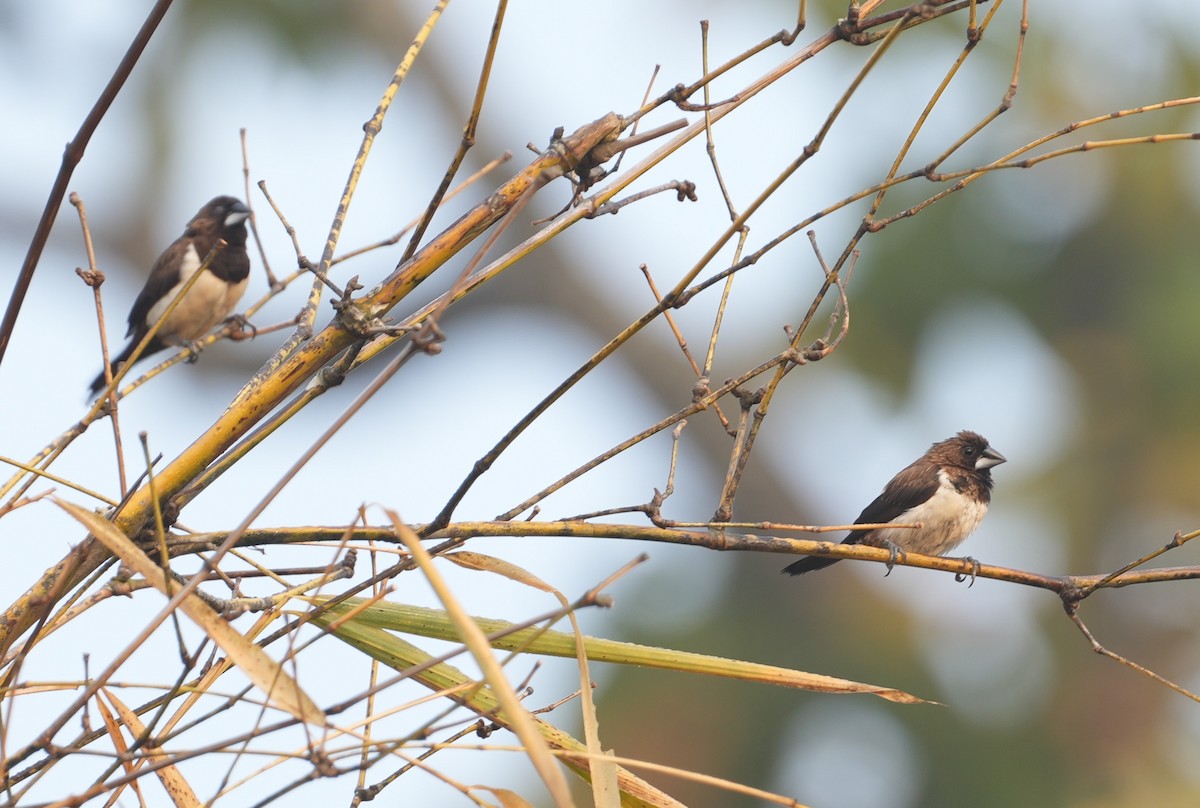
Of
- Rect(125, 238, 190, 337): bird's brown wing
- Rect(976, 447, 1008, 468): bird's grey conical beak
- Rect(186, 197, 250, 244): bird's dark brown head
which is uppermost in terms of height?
Rect(186, 197, 250, 244): bird's dark brown head

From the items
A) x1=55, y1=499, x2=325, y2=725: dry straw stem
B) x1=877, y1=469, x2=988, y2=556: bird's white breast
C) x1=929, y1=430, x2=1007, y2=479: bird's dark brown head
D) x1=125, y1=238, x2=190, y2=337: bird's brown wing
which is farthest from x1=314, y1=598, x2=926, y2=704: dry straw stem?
x1=125, y1=238, x2=190, y2=337: bird's brown wing

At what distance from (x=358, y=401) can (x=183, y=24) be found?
12.4 m

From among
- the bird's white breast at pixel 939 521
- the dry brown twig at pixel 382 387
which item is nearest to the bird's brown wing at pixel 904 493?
the bird's white breast at pixel 939 521

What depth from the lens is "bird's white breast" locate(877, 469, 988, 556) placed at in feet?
15.7

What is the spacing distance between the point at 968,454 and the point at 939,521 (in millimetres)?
572

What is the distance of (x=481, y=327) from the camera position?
12836 mm

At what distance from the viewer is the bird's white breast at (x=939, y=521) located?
480 cm

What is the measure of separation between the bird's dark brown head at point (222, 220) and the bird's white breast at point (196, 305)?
0.57 feet

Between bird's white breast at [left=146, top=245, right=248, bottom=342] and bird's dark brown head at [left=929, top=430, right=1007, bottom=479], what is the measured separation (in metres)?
3.12

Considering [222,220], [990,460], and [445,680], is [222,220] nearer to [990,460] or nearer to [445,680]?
[990,460]

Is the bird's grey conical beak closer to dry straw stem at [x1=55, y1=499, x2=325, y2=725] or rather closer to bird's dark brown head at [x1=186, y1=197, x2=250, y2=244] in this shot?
bird's dark brown head at [x1=186, y1=197, x2=250, y2=244]

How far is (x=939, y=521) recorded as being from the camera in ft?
15.7

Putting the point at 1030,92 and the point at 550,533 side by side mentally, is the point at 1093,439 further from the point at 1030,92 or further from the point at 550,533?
the point at 550,533

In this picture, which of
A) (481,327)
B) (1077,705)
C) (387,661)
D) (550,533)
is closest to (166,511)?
(387,661)
